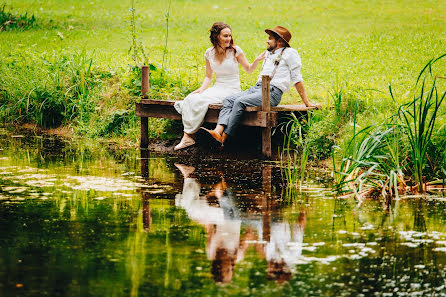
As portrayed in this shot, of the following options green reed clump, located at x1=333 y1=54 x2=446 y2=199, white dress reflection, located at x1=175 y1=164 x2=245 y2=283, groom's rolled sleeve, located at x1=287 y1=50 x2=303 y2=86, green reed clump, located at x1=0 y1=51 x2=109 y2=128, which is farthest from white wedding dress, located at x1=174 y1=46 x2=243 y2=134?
green reed clump, located at x1=0 y1=51 x2=109 y2=128

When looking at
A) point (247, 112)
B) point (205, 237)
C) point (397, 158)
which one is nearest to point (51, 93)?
point (247, 112)

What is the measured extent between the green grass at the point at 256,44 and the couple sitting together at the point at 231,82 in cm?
67

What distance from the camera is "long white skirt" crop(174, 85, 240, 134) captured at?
1157 centimetres

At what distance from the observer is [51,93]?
1462cm

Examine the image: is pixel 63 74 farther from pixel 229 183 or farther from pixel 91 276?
pixel 91 276

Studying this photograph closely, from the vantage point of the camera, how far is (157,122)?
44.2ft

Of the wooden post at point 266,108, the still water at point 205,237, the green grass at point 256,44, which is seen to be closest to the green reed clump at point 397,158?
the still water at point 205,237

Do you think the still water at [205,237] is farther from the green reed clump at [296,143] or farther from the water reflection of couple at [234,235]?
the green reed clump at [296,143]

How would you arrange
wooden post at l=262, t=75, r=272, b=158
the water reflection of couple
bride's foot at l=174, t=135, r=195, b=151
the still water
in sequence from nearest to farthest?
1. the still water
2. the water reflection of couple
3. wooden post at l=262, t=75, r=272, b=158
4. bride's foot at l=174, t=135, r=195, b=151

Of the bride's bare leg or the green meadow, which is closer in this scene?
the bride's bare leg

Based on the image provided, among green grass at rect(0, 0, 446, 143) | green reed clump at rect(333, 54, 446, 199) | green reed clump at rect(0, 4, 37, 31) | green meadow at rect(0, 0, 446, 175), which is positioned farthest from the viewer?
green reed clump at rect(0, 4, 37, 31)

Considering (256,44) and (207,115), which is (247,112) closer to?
(207,115)

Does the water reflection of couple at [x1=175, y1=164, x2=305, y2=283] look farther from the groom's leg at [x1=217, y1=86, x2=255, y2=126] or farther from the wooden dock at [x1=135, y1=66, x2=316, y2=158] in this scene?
the groom's leg at [x1=217, y1=86, x2=255, y2=126]

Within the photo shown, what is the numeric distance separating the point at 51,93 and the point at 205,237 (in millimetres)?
8325
